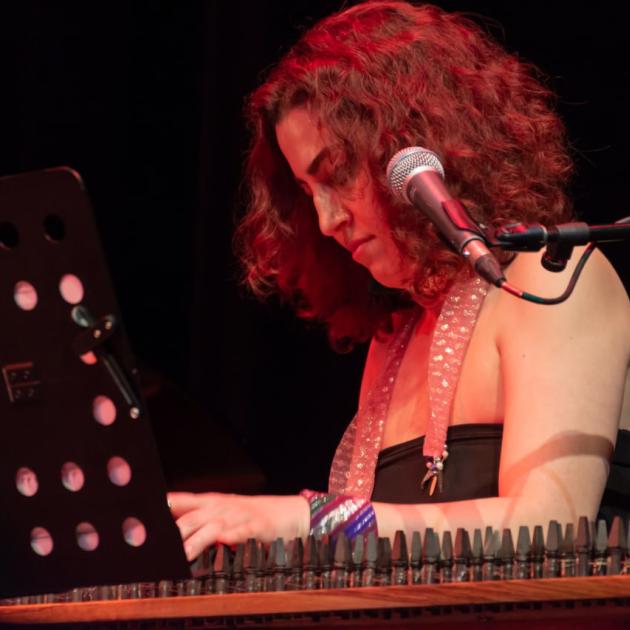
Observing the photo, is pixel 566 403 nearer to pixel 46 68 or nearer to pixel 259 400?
pixel 259 400

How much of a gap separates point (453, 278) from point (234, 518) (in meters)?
0.80

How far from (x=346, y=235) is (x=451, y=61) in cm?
38

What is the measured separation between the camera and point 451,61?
2354 mm

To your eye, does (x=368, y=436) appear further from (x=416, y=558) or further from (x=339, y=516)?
(x=416, y=558)

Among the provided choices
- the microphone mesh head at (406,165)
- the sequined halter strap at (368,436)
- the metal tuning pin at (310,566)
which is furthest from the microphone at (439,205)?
the sequined halter strap at (368,436)

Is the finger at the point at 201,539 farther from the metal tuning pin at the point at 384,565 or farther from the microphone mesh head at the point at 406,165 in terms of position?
the microphone mesh head at the point at 406,165

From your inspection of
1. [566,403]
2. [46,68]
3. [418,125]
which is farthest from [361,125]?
[46,68]

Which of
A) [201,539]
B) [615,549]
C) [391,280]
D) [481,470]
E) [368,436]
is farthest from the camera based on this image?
[368,436]

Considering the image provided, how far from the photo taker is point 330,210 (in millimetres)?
2363

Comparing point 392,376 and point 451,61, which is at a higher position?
point 451,61

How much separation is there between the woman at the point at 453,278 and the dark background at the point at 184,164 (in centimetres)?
89

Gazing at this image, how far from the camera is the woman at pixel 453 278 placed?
1965mm

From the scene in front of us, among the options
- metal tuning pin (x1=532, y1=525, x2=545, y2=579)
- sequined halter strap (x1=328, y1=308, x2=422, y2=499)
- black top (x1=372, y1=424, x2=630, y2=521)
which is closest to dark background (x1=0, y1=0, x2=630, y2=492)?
sequined halter strap (x1=328, y1=308, x2=422, y2=499)

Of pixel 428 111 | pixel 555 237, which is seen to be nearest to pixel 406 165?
pixel 555 237
